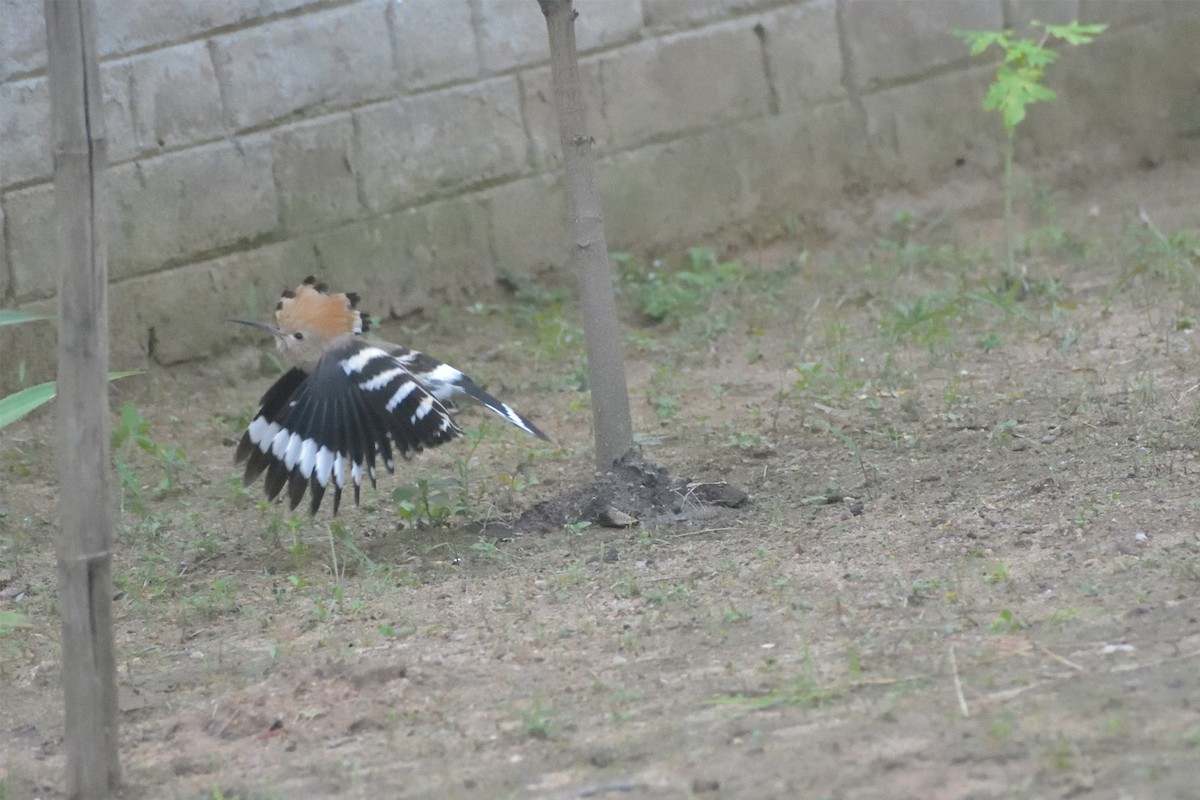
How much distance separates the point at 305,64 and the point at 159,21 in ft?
1.61

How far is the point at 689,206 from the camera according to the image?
5.95 meters

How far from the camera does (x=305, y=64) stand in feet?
16.9

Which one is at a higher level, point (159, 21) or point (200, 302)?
point (159, 21)

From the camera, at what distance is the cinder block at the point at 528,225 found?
560 cm

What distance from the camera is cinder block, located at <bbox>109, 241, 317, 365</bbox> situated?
5031 mm

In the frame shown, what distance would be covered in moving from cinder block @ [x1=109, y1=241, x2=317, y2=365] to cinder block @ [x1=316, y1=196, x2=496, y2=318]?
13 centimetres

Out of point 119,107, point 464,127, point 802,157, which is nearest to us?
point 119,107

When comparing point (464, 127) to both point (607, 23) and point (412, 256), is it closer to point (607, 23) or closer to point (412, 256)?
point (412, 256)

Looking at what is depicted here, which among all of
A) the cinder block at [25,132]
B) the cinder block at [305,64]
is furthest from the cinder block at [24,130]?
the cinder block at [305,64]

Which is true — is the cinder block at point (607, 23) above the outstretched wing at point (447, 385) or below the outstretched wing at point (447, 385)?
above

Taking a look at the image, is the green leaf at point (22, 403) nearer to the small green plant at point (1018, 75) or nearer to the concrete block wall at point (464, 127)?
the concrete block wall at point (464, 127)

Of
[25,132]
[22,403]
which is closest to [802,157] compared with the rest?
[25,132]

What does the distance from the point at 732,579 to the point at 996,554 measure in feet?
1.76

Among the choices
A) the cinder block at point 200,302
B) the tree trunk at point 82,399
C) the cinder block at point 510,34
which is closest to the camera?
the tree trunk at point 82,399
